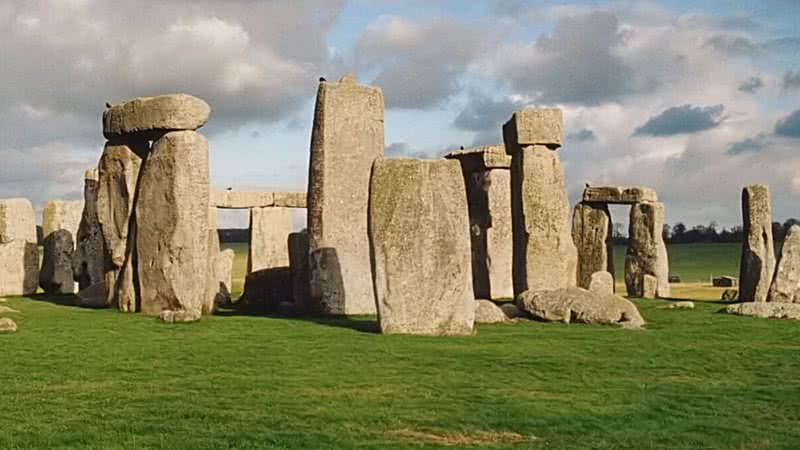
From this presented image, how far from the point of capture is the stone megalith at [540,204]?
68.6 ft

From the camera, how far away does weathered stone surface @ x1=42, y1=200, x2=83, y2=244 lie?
93.8ft

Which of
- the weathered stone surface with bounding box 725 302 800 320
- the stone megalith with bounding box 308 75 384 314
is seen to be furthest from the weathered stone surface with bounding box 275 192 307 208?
the weathered stone surface with bounding box 725 302 800 320

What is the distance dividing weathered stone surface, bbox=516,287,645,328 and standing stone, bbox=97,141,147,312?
23.1 feet

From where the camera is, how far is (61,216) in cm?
2898

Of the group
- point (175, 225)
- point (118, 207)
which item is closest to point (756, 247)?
point (175, 225)

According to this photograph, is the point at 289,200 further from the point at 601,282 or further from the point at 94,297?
the point at 601,282

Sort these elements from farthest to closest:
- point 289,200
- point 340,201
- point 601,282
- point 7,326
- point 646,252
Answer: point 289,200 < point 646,252 < point 601,282 < point 340,201 < point 7,326

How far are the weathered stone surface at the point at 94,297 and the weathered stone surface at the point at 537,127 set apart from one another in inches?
319

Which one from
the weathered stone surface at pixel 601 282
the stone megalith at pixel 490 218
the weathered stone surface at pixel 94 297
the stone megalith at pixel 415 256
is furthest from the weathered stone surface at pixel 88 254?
the stone megalith at pixel 415 256

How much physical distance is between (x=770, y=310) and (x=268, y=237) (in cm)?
1434

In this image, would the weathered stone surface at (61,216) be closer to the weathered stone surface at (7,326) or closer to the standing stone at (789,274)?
the weathered stone surface at (7,326)

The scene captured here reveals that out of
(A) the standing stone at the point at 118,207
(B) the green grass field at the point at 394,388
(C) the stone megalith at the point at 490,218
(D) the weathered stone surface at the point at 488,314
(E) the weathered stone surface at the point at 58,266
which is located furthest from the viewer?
(E) the weathered stone surface at the point at 58,266

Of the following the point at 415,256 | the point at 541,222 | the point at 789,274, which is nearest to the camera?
the point at 415,256

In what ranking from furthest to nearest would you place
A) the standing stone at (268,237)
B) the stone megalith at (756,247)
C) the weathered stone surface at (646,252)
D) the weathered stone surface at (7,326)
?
the standing stone at (268,237) → the weathered stone surface at (646,252) → the stone megalith at (756,247) → the weathered stone surface at (7,326)
